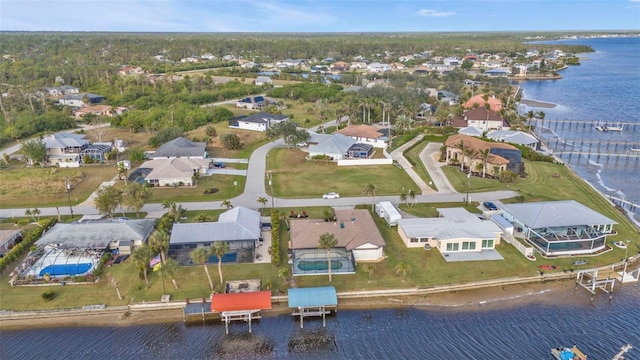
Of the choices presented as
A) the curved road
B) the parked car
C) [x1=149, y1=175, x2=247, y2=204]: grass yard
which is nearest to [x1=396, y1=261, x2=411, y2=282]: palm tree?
the curved road

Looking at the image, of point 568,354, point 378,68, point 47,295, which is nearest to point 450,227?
point 568,354

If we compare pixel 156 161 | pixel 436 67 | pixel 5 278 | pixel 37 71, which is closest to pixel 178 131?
pixel 156 161

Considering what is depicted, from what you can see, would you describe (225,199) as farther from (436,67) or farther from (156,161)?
(436,67)

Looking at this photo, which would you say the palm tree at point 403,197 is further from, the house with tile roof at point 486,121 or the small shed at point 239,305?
the house with tile roof at point 486,121

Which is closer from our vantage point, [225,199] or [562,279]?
[562,279]

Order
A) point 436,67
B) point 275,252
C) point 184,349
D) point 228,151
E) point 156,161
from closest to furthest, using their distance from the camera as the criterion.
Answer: point 184,349 → point 275,252 → point 156,161 → point 228,151 → point 436,67

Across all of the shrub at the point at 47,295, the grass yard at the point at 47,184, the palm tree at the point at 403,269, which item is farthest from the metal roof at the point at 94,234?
the palm tree at the point at 403,269

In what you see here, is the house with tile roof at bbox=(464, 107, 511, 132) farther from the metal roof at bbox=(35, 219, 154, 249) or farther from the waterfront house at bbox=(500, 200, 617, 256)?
the metal roof at bbox=(35, 219, 154, 249)
